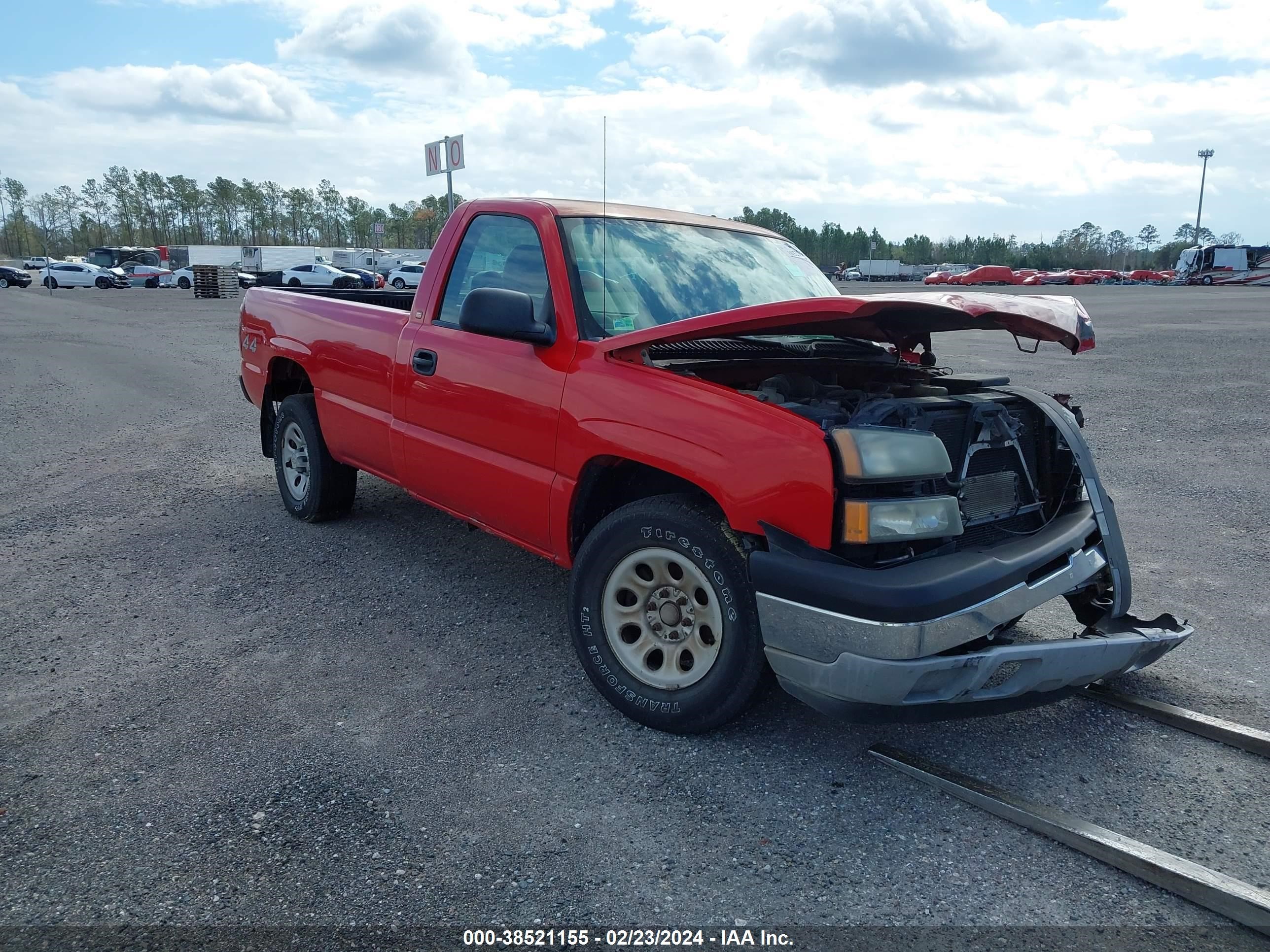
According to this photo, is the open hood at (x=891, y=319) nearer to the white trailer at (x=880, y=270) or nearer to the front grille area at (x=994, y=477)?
the front grille area at (x=994, y=477)

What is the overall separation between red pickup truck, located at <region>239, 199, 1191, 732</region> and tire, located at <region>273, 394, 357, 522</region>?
0.91 m

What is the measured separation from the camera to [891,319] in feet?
10.0

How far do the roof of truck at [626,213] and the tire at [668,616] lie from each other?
1.49 m

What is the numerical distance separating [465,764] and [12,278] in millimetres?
56475

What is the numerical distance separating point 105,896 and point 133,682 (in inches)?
55.5

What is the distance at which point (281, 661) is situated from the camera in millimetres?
3932

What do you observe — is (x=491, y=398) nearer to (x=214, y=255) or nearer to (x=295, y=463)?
(x=295, y=463)

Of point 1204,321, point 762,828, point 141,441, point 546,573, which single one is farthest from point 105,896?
point 1204,321

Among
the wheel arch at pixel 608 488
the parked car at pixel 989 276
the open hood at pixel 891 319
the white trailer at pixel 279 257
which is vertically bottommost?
the wheel arch at pixel 608 488

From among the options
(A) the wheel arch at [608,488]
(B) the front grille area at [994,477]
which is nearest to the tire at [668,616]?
(A) the wheel arch at [608,488]

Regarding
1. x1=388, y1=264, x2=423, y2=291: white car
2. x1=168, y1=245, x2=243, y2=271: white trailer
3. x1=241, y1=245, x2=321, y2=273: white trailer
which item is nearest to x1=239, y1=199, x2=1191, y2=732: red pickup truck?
x1=388, y1=264, x2=423, y2=291: white car

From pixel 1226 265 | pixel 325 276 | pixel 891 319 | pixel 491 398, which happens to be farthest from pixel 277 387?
pixel 1226 265

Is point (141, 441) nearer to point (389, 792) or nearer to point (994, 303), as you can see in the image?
point (389, 792)

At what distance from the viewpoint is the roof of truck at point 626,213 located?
4.08m
